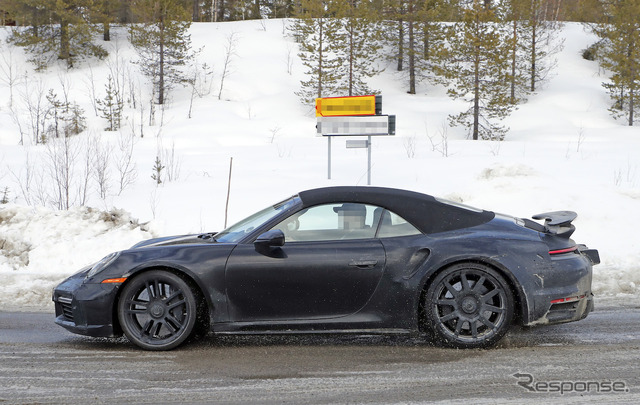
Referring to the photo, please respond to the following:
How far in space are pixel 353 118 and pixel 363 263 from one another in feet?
37.5

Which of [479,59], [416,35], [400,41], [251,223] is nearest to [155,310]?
[251,223]

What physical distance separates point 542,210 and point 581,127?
2679 centimetres

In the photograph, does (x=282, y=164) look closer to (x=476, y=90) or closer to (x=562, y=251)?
(x=562, y=251)

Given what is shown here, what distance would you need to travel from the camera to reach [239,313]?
17.8 ft

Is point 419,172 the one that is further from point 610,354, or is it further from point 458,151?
point 610,354

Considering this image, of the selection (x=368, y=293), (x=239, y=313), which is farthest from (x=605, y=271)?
(x=239, y=313)

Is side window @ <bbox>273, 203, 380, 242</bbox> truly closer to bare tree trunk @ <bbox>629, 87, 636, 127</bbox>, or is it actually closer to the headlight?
the headlight

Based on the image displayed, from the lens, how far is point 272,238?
5.29 m

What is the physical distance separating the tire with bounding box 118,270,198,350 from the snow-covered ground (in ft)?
9.01

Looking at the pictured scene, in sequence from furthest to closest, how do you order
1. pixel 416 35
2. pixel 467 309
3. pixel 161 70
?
pixel 416 35
pixel 161 70
pixel 467 309

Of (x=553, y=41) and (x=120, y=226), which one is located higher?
(x=553, y=41)

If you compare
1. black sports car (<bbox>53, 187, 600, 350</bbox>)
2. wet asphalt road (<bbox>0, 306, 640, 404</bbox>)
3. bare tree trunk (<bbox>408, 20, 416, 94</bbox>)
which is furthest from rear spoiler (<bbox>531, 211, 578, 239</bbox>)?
bare tree trunk (<bbox>408, 20, 416, 94</bbox>)

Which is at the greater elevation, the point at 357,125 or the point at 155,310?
the point at 357,125

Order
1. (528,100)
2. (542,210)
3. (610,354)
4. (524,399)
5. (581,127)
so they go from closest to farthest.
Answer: (524,399), (610,354), (542,210), (581,127), (528,100)
